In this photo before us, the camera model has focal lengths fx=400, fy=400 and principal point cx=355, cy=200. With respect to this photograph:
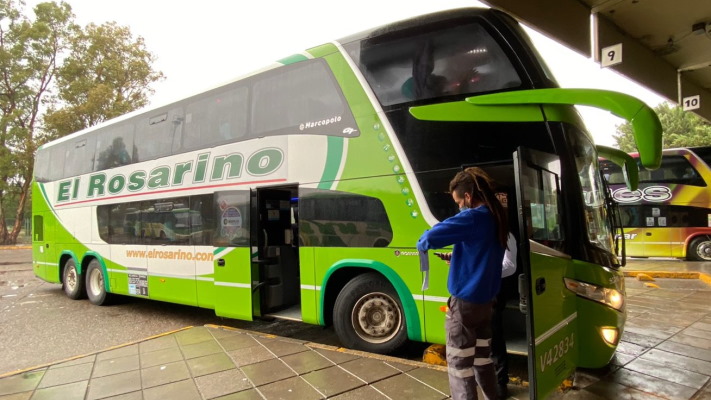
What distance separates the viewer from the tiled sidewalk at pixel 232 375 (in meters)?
3.68

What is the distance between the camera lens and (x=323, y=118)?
198 inches

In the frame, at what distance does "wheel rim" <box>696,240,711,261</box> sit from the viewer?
12.5m

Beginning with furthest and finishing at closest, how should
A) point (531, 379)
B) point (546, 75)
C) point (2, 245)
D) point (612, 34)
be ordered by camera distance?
point (2, 245) < point (612, 34) < point (546, 75) < point (531, 379)

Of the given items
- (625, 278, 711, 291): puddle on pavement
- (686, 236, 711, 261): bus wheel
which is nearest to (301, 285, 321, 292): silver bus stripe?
(625, 278, 711, 291): puddle on pavement

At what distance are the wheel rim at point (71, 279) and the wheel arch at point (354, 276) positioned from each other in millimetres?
7459

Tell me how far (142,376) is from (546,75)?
516cm

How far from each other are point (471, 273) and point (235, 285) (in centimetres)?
410

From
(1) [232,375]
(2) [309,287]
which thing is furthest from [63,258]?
(1) [232,375]

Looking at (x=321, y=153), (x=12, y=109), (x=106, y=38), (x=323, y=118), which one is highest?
(x=106, y=38)

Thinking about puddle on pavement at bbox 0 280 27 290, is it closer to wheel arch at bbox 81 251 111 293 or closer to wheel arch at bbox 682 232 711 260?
wheel arch at bbox 81 251 111 293

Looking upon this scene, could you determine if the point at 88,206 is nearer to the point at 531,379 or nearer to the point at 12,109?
the point at 531,379

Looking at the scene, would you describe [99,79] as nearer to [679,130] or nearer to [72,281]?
[72,281]

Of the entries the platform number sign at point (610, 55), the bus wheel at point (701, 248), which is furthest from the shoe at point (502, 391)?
the bus wheel at point (701, 248)

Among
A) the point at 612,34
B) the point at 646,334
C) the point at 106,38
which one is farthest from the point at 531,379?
the point at 106,38
